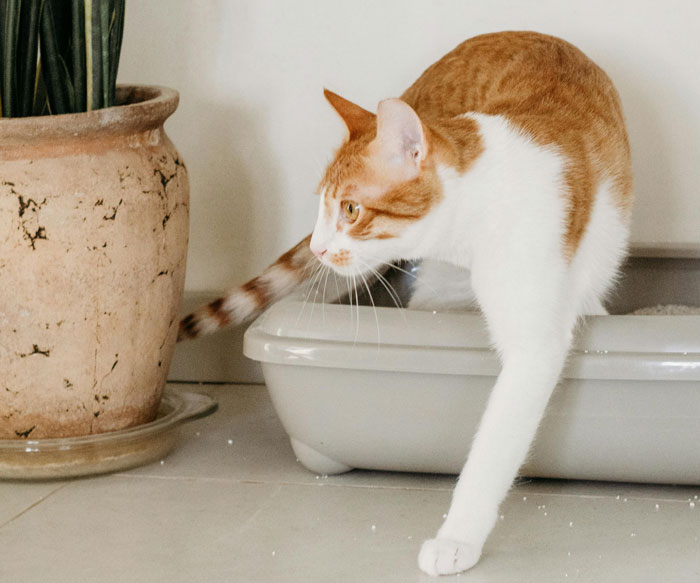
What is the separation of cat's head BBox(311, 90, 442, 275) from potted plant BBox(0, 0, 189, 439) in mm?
343

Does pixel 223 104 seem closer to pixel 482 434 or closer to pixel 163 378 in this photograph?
pixel 163 378

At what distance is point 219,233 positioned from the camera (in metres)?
1.84

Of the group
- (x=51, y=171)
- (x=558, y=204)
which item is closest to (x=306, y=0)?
(x=51, y=171)

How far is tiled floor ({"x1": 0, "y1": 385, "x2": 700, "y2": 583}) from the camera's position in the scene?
3.56 ft

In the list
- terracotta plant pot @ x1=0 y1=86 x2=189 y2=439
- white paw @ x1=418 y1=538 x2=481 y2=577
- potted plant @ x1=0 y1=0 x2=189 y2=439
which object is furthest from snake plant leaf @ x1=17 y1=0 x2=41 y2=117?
white paw @ x1=418 y1=538 x2=481 y2=577

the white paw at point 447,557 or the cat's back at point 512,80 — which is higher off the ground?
the cat's back at point 512,80

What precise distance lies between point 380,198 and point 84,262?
0.46 metres

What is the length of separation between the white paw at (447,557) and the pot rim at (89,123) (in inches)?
28.4

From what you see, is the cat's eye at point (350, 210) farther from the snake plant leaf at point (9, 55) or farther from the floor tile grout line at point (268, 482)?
the snake plant leaf at point (9, 55)

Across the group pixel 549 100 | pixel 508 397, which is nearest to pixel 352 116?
pixel 549 100

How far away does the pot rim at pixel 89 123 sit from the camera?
1.30m

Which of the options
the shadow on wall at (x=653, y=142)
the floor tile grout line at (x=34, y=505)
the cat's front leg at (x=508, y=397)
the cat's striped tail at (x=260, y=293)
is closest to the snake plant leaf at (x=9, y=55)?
the cat's striped tail at (x=260, y=293)

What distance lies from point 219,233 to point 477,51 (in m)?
0.62

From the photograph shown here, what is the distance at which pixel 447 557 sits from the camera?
1.06 m
